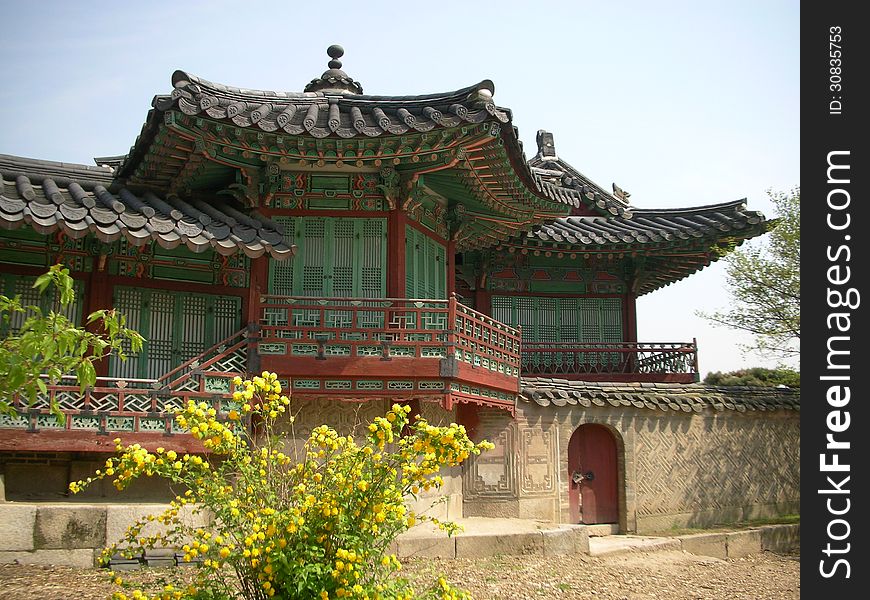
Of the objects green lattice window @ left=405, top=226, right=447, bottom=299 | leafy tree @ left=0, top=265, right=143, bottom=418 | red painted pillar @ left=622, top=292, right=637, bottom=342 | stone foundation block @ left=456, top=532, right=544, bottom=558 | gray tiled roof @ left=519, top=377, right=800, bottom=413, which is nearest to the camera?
leafy tree @ left=0, top=265, right=143, bottom=418

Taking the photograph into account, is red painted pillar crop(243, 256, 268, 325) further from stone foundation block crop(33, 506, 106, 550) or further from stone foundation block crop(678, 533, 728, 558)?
stone foundation block crop(678, 533, 728, 558)

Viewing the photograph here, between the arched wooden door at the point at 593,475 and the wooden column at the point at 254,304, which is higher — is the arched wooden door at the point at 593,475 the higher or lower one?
the lower one

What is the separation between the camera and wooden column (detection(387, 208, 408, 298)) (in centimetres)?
1330

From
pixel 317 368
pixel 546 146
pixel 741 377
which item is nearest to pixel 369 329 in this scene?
pixel 317 368

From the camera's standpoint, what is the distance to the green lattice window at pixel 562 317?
19750mm

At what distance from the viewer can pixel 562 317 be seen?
20.0 m

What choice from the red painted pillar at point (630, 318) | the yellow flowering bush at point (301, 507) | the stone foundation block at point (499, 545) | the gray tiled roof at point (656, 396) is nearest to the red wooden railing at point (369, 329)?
the gray tiled roof at point (656, 396)

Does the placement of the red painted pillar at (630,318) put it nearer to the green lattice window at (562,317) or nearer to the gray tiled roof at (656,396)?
the green lattice window at (562,317)

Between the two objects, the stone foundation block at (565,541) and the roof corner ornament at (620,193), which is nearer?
the stone foundation block at (565,541)

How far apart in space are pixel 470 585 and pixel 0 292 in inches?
289

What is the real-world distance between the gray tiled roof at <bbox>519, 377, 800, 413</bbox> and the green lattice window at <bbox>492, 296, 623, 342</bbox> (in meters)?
3.16

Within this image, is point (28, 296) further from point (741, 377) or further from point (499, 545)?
point (741, 377)

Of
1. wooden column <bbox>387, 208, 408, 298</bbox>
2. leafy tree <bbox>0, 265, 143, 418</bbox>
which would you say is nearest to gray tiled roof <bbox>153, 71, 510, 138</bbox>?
wooden column <bbox>387, 208, 408, 298</bbox>

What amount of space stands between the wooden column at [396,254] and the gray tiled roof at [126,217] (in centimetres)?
191
